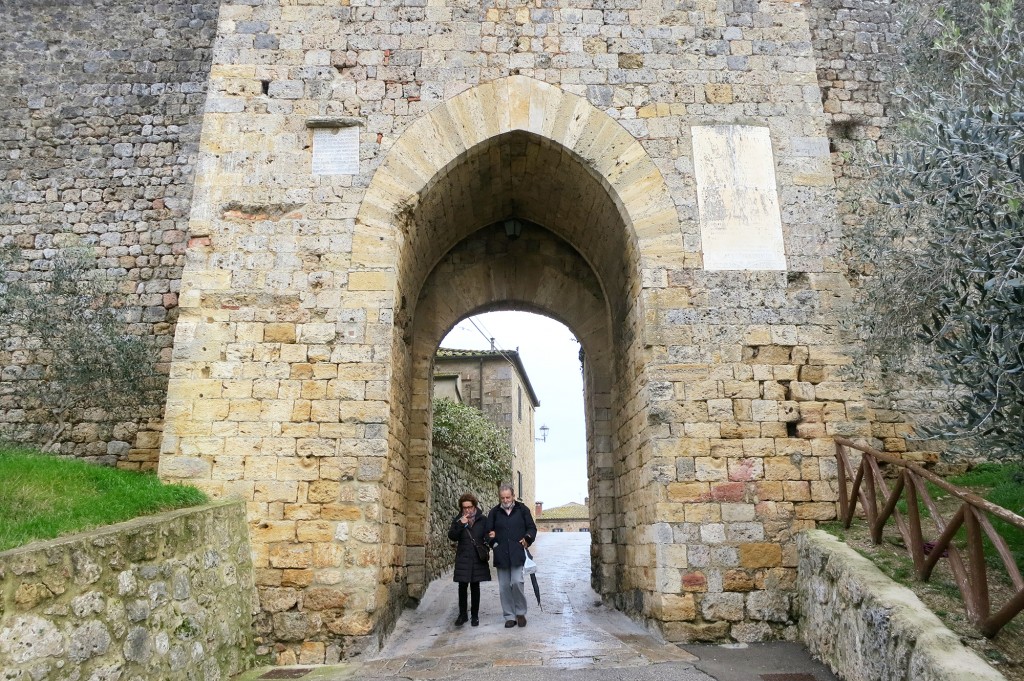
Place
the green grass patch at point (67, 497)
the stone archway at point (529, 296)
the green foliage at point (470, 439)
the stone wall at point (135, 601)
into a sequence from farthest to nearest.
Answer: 1. the green foliage at point (470, 439)
2. the stone archway at point (529, 296)
3. the green grass patch at point (67, 497)
4. the stone wall at point (135, 601)

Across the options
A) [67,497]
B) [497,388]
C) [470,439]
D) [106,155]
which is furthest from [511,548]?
[497,388]

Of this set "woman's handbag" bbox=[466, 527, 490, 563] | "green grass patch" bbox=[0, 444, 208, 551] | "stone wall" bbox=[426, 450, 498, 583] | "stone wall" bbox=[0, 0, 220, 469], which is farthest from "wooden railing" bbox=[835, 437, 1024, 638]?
"stone wall" bbox=[0, 0, 220, 469]

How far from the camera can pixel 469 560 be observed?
6.45 meters

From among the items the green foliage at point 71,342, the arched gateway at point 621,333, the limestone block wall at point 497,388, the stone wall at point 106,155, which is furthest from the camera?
the limestone block wall at point 497,388

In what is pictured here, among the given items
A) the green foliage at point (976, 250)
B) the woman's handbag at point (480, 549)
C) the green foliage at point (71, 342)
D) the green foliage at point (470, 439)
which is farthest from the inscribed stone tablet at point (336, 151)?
the green foliage at point (470, 439)

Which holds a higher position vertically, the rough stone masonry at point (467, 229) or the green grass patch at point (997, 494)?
the rough stone masonry at point (467, 229)

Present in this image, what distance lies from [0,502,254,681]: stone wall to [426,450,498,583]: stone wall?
3.58 m

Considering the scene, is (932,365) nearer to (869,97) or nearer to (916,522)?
(916,522)

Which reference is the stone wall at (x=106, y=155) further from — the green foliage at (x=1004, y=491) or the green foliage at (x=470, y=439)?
the green foliage at (x=1004, y=491)

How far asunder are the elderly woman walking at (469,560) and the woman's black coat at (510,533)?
14 centimetres

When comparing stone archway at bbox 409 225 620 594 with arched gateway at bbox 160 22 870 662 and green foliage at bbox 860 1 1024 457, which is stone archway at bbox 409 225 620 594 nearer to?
arched gateway at bbox 160 22 870 662

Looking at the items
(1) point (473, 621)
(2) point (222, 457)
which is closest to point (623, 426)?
(1) point (473, 621)

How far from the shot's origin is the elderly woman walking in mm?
6418

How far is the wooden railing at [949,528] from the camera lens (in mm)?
3168
